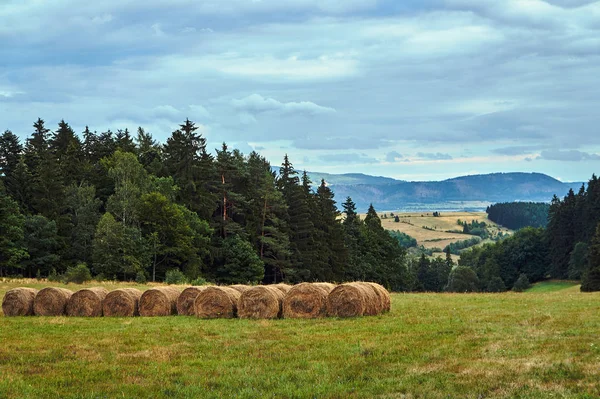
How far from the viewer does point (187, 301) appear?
26953 millimetres

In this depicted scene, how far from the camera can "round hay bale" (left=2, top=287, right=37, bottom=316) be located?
90.9 feet

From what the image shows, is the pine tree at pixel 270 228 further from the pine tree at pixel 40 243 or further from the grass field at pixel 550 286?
the grass field at pixel 550 286

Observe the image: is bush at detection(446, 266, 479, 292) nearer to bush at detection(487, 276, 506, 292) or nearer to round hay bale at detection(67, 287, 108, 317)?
bush at detection(487, 276, 506, 292)

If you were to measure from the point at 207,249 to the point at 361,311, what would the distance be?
6036cm

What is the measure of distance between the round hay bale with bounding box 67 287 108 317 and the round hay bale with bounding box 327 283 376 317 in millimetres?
10317

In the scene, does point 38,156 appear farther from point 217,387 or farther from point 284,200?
point 217,387

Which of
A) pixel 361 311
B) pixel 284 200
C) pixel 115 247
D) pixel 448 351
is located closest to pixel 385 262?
pixel 284 200

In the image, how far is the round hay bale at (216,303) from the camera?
2528cm

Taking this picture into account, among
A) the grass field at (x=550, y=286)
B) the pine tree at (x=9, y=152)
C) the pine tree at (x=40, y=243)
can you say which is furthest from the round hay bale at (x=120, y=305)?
the grass field at (x=550, y=286)

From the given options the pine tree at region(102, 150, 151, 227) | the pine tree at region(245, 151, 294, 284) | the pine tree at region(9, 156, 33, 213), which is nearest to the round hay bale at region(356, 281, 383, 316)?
the pine tree at region(102, 150, 151, 227)

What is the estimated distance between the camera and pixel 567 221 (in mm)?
118562

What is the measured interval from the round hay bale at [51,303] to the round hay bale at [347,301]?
1198 centimetres

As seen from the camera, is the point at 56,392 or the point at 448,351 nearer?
the point at 56,392

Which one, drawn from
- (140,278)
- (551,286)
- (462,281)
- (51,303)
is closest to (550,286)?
(551,286)
